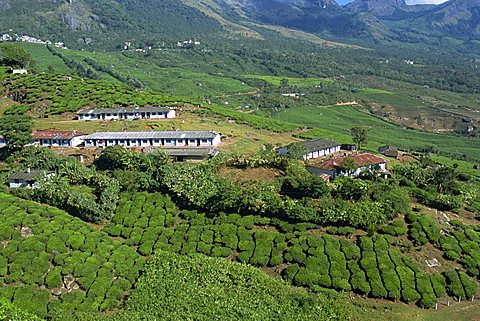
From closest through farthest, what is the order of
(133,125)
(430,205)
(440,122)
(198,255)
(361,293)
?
(361,293) < (198,255) < (430,205) < (133,125) < (440,122)

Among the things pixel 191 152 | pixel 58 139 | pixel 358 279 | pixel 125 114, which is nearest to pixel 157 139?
pixel 191 152

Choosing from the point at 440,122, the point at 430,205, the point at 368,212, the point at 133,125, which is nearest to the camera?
the point at 368,212

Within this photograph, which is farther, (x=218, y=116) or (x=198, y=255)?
(x=218, y=116)

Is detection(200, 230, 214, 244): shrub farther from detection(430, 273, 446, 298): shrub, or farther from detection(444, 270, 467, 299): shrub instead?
detection(444, 270, 467, 299): shrub

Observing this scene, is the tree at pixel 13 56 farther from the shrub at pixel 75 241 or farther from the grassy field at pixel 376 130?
the shrub at pixel 75 241

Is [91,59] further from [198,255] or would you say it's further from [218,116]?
[198,255]

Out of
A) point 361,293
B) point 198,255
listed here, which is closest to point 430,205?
point 361,293

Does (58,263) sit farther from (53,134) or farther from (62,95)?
(62,95)
